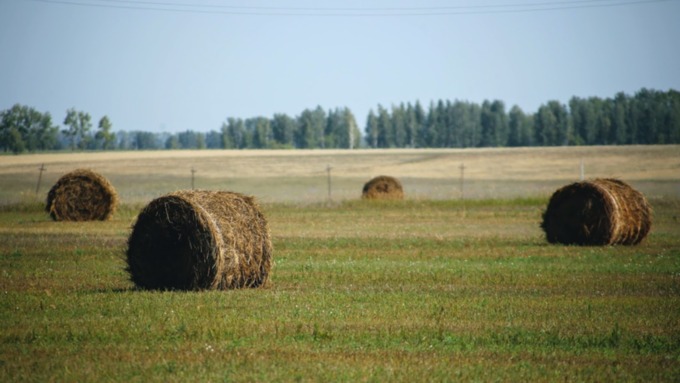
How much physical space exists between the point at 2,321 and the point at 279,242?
48.0 ft

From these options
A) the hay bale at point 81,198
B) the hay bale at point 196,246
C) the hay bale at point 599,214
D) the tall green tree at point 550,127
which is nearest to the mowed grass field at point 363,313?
the hay bale at point 196,246

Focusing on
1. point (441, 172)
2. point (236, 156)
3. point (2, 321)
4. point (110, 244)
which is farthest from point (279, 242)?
point (236, 156)

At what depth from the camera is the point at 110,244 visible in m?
26.2

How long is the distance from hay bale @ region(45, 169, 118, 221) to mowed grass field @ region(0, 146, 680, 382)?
4285mm

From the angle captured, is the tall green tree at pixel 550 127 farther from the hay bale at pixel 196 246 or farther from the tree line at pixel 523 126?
the hay bale at pixel 196 246

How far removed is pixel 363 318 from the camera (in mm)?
13852

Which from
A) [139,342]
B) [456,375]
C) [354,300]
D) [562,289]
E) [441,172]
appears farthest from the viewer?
[441,172]

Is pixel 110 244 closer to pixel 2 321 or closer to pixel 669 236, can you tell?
pixel 2 321

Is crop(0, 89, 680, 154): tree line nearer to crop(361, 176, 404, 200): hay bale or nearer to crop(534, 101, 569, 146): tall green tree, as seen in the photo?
crop(534, 101, 569, 146): tall green tree

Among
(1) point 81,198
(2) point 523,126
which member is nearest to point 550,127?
(2) point 523,126

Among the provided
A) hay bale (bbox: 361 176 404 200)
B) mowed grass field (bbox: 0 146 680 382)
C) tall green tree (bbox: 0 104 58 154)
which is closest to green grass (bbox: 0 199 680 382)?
mowed grass field (bbox: 0 146 680 382)

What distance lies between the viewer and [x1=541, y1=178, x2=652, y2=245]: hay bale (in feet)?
85.7

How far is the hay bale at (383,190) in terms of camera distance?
48500 millimetres

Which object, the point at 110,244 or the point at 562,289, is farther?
the point at 110,244
